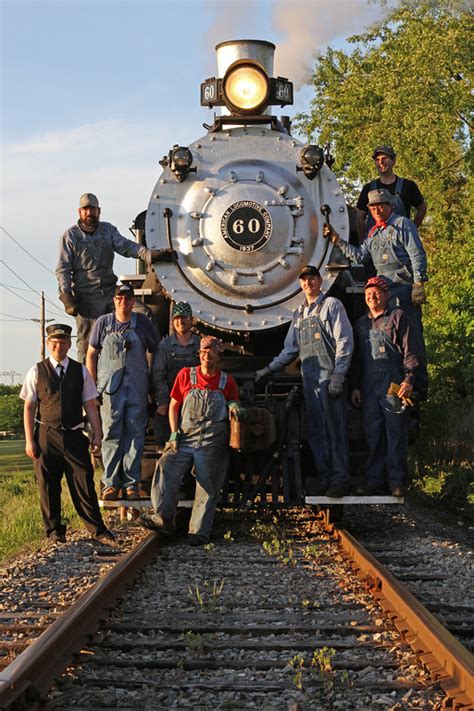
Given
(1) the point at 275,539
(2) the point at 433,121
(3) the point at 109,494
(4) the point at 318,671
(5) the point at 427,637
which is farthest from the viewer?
(2) the point at 433,121

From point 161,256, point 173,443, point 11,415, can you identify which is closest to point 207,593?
point 173,443

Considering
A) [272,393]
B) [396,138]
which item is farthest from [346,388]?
[396,138]

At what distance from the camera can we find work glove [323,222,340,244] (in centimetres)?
783

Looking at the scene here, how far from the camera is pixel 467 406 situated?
12539mm

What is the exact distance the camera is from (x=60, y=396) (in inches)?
280

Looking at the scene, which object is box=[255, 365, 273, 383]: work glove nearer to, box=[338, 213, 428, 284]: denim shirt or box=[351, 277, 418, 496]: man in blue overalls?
box=[351, 277, 418, 496]: man in blue overalls

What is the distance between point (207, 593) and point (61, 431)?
2304 mm

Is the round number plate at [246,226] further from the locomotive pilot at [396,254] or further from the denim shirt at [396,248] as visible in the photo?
the denim shirt at [396,248]

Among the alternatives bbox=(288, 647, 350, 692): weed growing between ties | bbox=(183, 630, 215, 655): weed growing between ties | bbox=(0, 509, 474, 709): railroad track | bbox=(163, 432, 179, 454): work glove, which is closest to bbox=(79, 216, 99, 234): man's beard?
bbox=(163, 432, 179, 454): work glove

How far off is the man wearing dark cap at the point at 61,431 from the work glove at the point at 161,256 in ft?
3.37

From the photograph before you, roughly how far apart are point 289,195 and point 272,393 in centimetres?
162

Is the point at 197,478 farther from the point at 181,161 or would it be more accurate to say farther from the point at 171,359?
the point at 181,161

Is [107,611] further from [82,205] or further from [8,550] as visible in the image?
[82,205]

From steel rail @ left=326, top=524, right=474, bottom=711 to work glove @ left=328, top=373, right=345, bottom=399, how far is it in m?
1.79
